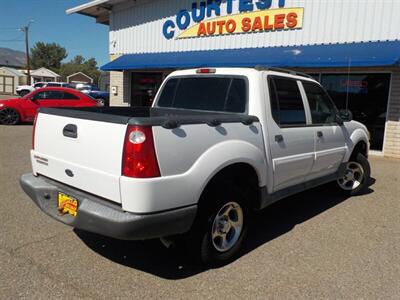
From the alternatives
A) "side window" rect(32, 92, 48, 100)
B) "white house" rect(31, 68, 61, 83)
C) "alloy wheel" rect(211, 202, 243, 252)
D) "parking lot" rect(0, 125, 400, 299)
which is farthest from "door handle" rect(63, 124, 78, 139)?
"white house" rect(31, 68, 61, 83)

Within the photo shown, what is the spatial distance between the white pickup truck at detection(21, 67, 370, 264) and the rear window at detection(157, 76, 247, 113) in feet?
0.05

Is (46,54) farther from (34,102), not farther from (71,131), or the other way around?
(71,131)

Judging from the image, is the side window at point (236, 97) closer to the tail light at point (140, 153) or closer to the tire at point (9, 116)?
the tail light at point (140, 153)

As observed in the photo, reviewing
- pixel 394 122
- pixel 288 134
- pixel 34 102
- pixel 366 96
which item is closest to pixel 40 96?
pixel 34 102

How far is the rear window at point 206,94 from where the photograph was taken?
13.5 ft

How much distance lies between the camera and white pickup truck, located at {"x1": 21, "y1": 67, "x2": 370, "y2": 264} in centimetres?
293

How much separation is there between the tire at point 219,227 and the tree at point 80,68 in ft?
310

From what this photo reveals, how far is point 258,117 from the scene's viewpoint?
3920 mm

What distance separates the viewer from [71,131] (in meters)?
3.41

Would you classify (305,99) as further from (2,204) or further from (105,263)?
(2,204)

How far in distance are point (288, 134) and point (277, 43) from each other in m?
8.91

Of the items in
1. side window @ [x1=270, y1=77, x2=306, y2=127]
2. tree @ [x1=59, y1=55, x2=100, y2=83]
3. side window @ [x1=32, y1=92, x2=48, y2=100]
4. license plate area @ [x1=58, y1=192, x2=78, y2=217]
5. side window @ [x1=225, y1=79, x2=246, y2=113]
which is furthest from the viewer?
tree @ [x1=59, y1=55, x2=100, y2=83]

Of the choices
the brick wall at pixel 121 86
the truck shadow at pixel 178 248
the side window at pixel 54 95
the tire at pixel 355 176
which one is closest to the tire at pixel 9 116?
the side window at pixel 54 95

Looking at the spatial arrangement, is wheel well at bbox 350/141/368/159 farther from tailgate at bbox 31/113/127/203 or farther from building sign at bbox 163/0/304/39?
building sign at bbox 163/0/304/39
